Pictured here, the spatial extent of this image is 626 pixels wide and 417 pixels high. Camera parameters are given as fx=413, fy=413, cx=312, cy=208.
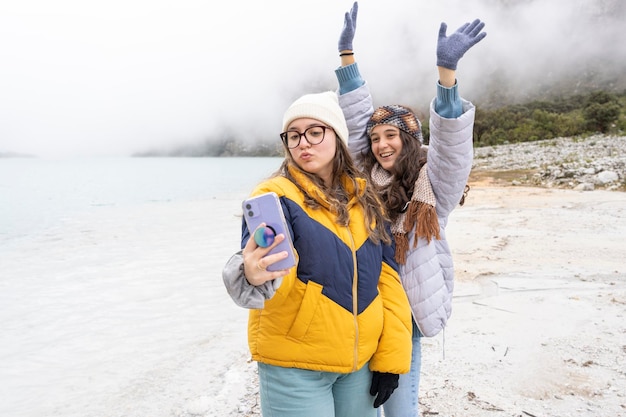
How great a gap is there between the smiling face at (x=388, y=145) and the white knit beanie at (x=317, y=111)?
0.40 meters

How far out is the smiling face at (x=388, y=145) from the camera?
224cm

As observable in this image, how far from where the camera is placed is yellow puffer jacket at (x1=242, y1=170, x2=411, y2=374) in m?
1.61

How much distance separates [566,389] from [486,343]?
90 centimetres

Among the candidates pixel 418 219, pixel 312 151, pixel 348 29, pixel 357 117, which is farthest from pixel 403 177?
pixel 348 29

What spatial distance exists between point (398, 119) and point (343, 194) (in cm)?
66

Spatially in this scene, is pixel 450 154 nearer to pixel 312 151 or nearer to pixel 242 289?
pixel 312 151

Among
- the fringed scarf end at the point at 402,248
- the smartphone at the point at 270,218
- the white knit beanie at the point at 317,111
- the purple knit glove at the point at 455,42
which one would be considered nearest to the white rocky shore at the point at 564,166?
the purple knit glove at the point at 455,42

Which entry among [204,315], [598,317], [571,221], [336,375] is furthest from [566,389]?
[571,221]

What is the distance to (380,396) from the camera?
6.09ft

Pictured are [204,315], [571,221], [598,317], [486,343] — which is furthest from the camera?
[571,221]

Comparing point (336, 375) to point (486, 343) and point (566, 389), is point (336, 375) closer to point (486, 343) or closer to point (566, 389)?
point (566, 389)

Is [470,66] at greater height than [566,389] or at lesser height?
greater

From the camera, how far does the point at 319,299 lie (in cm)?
161

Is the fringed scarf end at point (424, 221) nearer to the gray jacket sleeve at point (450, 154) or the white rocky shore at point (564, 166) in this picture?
the gray jacket sleeve at point (450, 154)
